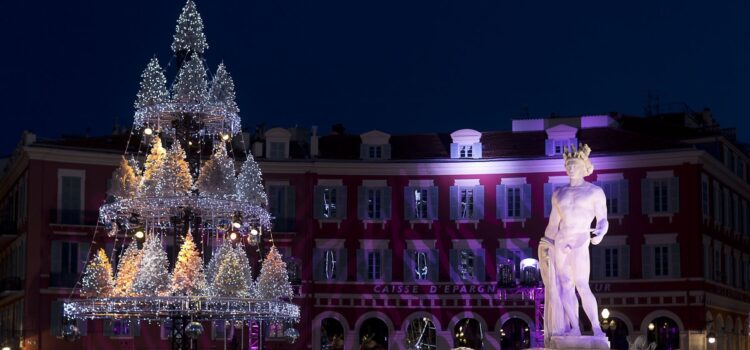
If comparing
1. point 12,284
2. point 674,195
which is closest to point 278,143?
point 12,284

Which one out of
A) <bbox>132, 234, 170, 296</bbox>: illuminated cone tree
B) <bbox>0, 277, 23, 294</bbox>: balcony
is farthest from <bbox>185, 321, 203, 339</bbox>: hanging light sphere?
<bbox>0, 277, 23, 294</bbox>: balcony

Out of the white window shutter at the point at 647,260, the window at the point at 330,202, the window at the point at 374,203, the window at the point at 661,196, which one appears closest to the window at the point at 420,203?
the window at the point at 374,203

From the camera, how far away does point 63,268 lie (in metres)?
52.4

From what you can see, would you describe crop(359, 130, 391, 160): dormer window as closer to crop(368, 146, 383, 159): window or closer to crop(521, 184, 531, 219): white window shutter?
crop(368, 146, 383, 159): window

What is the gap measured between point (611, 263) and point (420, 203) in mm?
8377

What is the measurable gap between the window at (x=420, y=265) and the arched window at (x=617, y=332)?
7824mm

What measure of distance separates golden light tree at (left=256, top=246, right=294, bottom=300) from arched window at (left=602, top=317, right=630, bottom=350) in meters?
27.8

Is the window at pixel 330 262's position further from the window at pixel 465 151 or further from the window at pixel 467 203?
the window at pixel 465 151

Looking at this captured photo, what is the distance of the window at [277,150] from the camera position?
55.8 meters

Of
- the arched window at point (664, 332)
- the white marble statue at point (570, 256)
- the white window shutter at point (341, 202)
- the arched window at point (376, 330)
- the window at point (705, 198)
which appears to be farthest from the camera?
the white window shutter at point (341, 202)

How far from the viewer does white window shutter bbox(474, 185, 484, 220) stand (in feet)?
182

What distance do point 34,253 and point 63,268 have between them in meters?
1.29

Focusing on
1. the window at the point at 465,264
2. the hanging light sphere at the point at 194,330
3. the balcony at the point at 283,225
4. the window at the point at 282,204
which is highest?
the window at the point at 282,204

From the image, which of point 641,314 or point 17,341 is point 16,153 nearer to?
point 17,341
